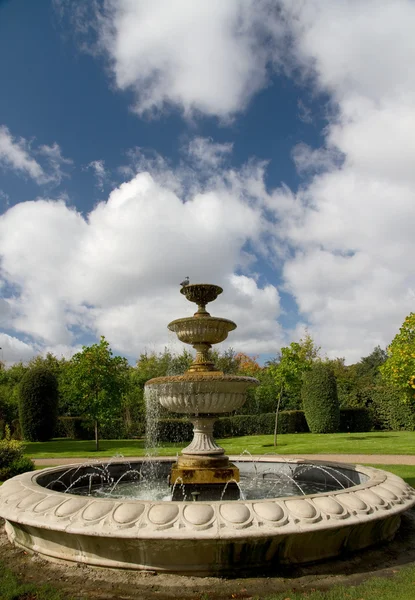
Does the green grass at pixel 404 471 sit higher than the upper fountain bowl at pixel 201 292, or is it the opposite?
the upper fountain bowl at pixel 201 292

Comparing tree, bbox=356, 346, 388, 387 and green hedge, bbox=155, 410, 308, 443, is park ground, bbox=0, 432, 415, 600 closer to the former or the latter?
green hedge, bbox=155, 410, 308, 443

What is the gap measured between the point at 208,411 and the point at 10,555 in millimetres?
3298

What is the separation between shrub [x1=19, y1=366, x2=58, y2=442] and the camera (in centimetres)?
2698

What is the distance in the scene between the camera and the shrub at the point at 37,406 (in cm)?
2698

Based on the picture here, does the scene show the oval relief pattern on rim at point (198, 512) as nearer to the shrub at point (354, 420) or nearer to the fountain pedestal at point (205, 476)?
the fountain pedestal at point (205, 476)

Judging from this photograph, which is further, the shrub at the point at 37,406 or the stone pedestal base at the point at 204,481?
the shrub at the point at 37,406

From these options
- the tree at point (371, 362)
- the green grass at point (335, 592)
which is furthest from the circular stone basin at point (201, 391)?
the tree at point (371, 362)

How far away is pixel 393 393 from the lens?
102 ft

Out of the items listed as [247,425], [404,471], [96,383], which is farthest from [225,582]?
[247,425]

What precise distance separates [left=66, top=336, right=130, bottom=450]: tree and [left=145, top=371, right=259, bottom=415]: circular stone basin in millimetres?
14824

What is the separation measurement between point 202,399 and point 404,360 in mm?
17418

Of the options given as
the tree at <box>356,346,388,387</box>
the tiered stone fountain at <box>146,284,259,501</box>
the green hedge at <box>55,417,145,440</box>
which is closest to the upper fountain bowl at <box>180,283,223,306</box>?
the tiered stone fountain at <box>146,284,259,501</box>

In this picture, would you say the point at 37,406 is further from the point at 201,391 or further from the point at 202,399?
the point at 201,391

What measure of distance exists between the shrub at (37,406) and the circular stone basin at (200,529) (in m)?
23.3
